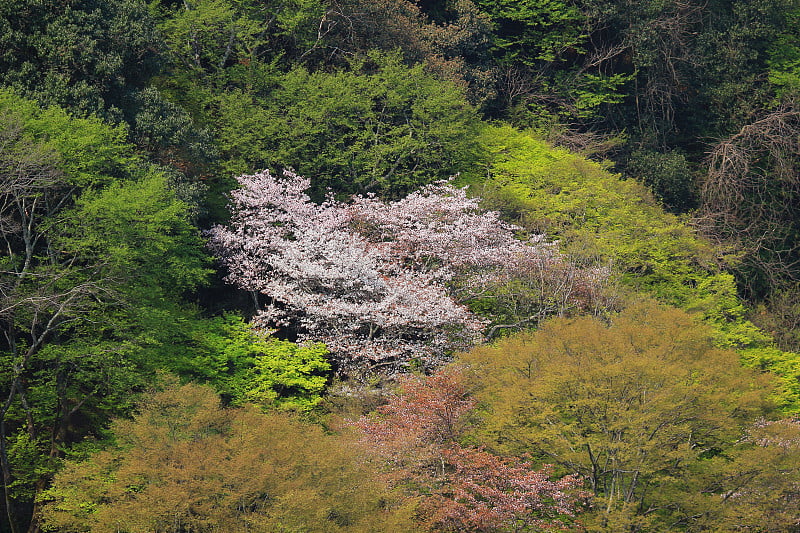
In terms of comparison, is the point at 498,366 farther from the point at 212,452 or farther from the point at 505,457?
the point at 212,452

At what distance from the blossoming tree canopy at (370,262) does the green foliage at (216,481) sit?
715 cm

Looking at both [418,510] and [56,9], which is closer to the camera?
[418,510]

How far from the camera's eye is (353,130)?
34.5 metres

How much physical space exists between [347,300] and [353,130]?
27.5 feet

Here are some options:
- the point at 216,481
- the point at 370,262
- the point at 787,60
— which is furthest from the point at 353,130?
the point at 787,60

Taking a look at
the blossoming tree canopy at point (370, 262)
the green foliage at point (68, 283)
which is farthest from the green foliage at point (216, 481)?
the blossoming tree canopy at point (370, 262)

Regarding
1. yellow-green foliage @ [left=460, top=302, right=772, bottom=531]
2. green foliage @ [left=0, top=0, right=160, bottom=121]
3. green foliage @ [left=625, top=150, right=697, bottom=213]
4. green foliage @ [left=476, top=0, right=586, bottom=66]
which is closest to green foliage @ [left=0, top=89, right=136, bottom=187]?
green foliage @ [left=0, top=0, right=160, bottom=121]

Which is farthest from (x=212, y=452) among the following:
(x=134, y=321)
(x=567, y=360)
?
(x=567, y=360)

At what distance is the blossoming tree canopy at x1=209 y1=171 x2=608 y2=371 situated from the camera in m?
27.8

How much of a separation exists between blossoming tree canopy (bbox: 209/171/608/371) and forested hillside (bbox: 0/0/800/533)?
11 centimetres

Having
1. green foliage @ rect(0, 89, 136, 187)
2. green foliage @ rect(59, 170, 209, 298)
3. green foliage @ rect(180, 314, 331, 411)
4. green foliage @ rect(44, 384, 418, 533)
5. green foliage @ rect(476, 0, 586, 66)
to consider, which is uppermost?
green foliage @ rect(476, 0, 586, 66)

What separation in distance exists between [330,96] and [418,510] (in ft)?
57.2

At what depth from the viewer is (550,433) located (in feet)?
72.7

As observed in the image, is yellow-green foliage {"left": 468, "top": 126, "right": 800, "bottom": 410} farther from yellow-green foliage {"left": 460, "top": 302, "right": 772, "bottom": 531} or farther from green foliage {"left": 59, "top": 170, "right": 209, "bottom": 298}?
green foliage {"left": 59, "top": 170, "right": 209, "bottom": 298}
